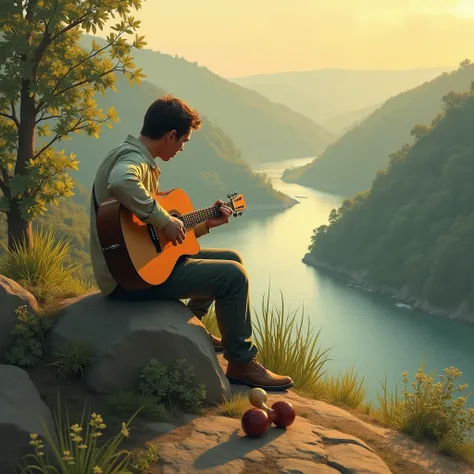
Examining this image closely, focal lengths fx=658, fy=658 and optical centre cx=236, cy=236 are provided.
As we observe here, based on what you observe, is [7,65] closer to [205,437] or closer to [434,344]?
[205,437]

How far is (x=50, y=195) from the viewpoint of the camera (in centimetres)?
744

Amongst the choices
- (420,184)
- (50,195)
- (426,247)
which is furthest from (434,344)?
(50,195)

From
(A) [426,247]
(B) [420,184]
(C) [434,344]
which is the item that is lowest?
(C) [434,344]

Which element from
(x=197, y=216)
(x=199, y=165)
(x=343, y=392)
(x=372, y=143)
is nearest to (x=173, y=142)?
(x=197, y=216)

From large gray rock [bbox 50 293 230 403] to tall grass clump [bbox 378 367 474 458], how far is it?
165 centimetres

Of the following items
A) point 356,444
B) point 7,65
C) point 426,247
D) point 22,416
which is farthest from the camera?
point 426,247

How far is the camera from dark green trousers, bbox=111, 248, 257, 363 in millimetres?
4828

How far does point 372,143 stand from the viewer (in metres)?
165

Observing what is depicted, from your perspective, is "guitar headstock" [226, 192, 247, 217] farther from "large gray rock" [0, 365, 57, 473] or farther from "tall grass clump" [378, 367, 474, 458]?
"large gray rock" [0, 365, 57, 473]

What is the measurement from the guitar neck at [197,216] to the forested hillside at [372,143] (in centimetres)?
15127

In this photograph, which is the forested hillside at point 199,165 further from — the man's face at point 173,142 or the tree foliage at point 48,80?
the man's face at point 173,142

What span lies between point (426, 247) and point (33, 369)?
81377 mm

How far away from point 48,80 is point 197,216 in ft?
11.8

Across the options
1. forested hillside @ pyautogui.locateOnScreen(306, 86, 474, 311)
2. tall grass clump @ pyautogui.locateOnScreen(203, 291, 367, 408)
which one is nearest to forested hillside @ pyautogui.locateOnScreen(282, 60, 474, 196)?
forested hillside @ pyautogui.locateOnScreen(306, 86, 474, 311)
